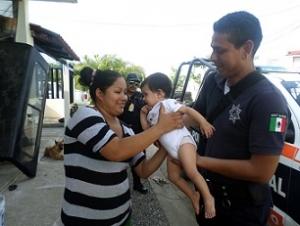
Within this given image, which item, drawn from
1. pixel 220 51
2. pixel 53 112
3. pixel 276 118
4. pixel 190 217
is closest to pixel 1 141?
pixel 190 217

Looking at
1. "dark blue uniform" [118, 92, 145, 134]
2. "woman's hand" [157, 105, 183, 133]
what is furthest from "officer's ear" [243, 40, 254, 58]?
"dark blue uniform" [118, 92, 145, 134]

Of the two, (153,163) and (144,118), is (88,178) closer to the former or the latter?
(153,163)

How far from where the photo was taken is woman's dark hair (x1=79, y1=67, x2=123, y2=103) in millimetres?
1597

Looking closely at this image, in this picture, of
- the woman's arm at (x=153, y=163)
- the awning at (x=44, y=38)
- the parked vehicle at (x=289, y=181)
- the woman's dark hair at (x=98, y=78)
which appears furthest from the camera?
the awning at (x=44, y=38)

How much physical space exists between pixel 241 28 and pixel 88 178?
111 cm

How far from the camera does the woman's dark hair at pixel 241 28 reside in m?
1.40

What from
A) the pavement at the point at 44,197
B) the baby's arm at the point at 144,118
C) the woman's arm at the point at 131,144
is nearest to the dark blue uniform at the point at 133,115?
the pavement at the point at 44,197

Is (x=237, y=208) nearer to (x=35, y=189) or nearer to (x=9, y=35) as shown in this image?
(x=35, y=189)

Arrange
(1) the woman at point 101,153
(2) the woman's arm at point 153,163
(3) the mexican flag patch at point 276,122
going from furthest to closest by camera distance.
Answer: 1. (2) the woman's arm at point 153,163
2. (1) the woman at point 101,153
3. (3) the mexican flag patch at point 276,122

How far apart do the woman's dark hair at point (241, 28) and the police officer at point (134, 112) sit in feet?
9.85

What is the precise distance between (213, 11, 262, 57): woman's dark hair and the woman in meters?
0.49

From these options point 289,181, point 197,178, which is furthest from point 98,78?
point 289,181

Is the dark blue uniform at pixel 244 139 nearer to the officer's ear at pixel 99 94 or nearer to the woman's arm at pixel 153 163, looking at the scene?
the woman's arm at pixel 153 163

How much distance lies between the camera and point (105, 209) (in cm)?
153
